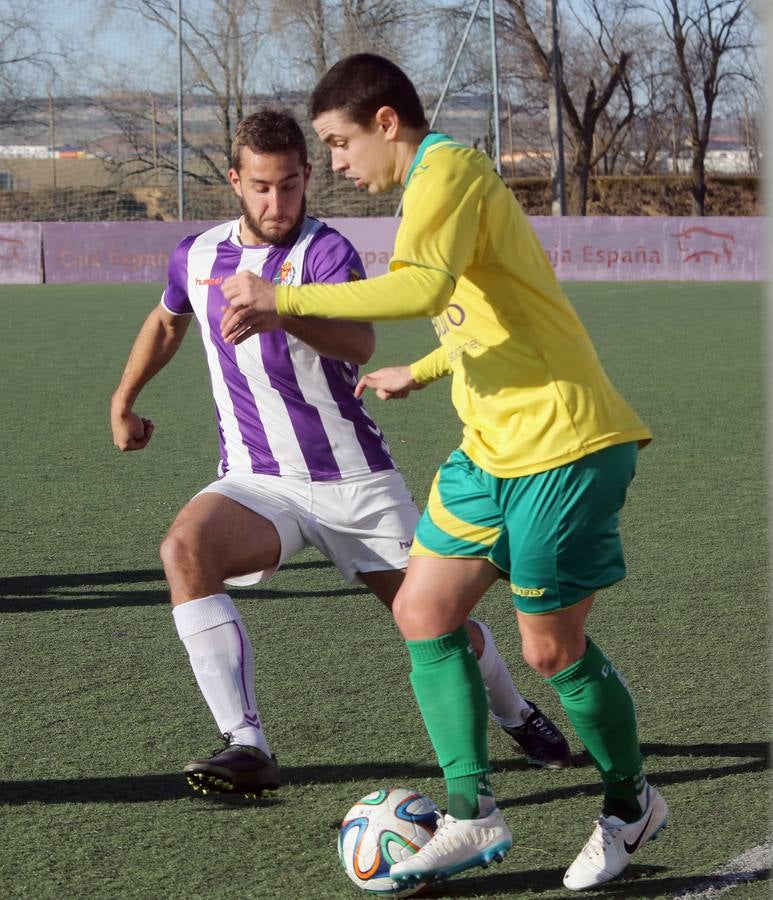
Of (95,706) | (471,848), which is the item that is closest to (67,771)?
(95,706)

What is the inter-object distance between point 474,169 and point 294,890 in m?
1.71

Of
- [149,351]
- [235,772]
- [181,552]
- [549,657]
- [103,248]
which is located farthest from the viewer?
[103,248]

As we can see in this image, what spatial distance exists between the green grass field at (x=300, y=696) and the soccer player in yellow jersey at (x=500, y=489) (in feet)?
0.85

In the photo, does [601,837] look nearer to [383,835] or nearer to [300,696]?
[383,835]

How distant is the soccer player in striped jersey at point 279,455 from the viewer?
3.97 m

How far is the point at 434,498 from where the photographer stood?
3477 mm

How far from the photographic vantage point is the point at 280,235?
4352 mm

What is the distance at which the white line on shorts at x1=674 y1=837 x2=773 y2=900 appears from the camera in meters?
3.31

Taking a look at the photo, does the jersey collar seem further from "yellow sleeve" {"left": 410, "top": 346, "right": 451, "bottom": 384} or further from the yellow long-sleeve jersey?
"yellow sleeve" {"left": 410, "top": 346, "right": 451, "bottom": 384}

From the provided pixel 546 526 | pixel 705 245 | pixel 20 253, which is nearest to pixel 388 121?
pixel 546 526

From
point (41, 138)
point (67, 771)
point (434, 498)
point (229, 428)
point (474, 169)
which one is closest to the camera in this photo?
point (474, 169)

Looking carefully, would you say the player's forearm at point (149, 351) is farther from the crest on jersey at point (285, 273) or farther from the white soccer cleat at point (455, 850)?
the white soccer cleat at point (455, 850)

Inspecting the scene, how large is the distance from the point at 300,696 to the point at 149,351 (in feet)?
4.09

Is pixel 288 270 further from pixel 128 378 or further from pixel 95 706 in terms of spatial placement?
pixel 95 706
